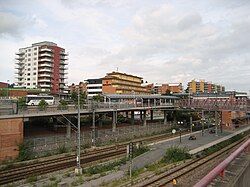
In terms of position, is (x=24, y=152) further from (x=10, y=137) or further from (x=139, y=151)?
(x=139, y=151)

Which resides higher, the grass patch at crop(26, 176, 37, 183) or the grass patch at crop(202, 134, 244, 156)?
the grass patch at crop(202, 134, 244, 156)

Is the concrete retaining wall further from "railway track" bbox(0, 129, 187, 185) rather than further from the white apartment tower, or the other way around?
the white apartment tower

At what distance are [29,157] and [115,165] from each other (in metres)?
12.5

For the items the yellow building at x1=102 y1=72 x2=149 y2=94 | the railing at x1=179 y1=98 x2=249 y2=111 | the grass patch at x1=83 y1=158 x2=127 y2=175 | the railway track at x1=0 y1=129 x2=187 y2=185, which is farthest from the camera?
the yellow building at x1=102 y1=72 x2=149 y2=94

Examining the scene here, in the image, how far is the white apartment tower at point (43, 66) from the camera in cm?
12756

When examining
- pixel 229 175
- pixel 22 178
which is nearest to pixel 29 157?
pixel 22 178

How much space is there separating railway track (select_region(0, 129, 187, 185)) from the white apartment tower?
85.4m

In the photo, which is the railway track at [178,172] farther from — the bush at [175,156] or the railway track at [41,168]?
the railway track at [41,168]

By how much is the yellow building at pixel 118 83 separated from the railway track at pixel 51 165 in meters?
94.2

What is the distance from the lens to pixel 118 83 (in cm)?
14225

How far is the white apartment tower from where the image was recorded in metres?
128

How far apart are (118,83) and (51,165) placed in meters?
108

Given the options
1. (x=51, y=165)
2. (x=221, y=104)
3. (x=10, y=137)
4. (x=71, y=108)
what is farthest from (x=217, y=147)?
(x=10, y=137)

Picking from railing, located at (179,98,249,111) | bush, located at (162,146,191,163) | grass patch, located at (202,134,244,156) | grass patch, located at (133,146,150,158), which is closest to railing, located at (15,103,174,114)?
grass patch, located at (133,146,150,158)
